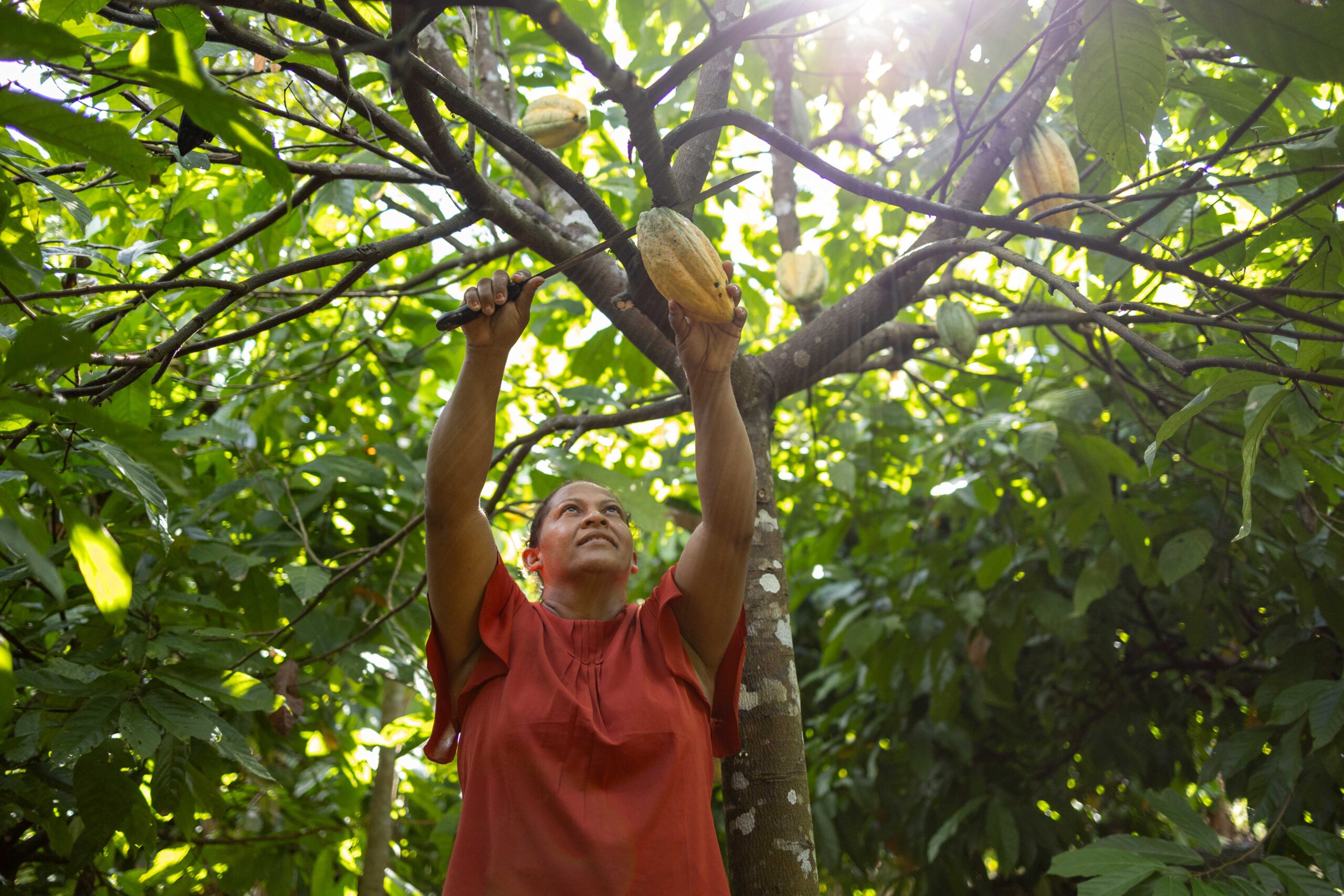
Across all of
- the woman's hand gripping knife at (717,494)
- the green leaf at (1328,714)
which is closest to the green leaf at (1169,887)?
the green leaf at (1328,714)

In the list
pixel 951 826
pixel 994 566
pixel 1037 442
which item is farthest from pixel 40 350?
pixel 951 826

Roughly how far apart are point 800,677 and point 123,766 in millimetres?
3473

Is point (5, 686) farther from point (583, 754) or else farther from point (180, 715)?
point (180, 715)

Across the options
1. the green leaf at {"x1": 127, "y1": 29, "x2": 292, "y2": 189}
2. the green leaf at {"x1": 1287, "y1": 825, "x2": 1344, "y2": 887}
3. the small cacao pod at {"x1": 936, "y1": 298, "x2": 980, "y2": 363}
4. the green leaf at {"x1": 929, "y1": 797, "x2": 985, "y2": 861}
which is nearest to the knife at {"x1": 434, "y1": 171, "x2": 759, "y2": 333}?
the green leaf at {"x1": 127, "y1": 29, "x2": 292, "y2": 189}

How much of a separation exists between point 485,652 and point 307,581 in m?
0.71

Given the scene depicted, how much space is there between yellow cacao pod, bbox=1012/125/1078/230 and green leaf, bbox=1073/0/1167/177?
32.1 inches

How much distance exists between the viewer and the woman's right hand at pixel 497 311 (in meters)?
1.47

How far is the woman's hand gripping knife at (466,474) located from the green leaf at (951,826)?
2386 mm

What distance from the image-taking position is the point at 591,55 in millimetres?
1070

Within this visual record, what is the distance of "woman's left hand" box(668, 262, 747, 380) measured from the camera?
1545 mm

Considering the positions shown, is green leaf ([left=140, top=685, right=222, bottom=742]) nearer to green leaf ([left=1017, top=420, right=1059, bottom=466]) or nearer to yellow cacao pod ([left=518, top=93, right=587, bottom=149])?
yellow cacao pod ([left=518, top=93, right=587, bottom=149])

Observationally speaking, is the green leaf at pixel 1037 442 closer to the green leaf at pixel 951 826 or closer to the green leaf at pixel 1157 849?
the green leaf at pixel 1157 849

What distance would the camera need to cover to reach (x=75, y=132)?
0.97 m

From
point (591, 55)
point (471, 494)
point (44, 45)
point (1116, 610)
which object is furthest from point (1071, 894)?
point (44, 45)
